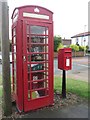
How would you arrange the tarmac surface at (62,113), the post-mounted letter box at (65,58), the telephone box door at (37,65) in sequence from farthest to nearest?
the post-mounted letter box at (65,58), the telephone box door at (37,65), the tarmac surface at (62,113)

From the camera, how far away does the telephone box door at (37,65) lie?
4.52 m

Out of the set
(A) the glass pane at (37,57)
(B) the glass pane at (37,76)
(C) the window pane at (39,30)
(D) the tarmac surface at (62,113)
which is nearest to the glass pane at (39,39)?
(C) the window pane at (39,30)

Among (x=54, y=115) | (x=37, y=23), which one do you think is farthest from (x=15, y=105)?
(x=37, y=23)

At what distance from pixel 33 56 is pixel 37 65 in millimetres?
250

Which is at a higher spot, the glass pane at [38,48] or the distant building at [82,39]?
the distant building at [82,39]

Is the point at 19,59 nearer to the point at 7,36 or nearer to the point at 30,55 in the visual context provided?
the point at 30,55

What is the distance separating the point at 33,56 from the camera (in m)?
4.75

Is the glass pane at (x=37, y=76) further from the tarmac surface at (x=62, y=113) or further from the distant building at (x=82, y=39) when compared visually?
the distant building at (x=82, y=39)

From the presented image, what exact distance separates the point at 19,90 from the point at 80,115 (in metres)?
1.49

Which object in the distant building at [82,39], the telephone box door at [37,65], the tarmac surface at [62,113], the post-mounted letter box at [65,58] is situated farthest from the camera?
the distant building at [82,39]

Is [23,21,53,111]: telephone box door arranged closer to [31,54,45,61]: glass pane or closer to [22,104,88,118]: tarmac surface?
[31,54,45,61]: glass pane

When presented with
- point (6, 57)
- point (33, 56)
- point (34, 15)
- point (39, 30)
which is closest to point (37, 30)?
point (39, 30)

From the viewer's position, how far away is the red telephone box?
442 centimetres

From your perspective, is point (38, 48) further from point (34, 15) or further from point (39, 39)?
point (34, 15)
